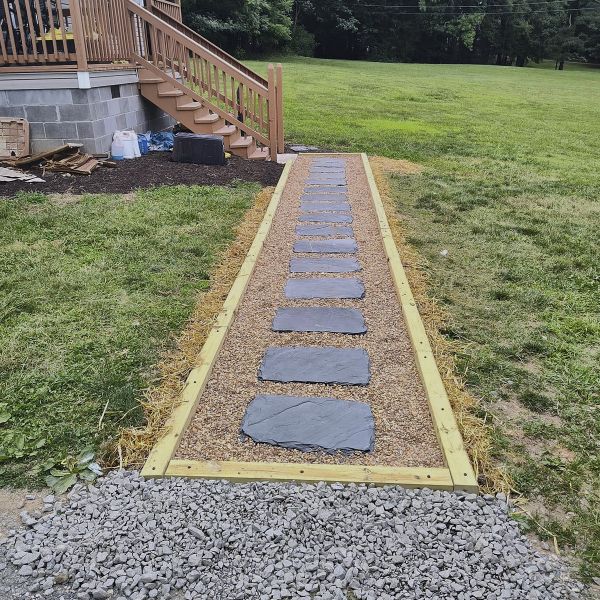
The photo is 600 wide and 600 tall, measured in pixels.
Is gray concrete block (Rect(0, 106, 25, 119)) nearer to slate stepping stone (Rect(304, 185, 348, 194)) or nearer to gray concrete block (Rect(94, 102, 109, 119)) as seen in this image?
gray concrete block (Rect(94, 102, 109, 119))

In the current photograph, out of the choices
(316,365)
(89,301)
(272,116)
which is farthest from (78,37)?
(316,365)

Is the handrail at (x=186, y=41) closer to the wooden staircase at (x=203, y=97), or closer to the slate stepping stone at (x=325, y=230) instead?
the wooden staircase at (x=203, y=97)

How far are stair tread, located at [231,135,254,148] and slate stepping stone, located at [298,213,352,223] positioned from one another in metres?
3.22

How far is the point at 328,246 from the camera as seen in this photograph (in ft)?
18.1

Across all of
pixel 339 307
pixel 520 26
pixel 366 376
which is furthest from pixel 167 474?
pixel 520 26

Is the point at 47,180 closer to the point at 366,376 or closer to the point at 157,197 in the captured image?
the point at 157,197

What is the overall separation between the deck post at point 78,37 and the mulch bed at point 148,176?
139 centimetres

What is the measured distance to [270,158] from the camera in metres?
9.45

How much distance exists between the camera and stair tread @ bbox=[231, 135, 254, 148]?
9227 millimetres

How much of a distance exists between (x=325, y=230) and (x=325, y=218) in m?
0.48

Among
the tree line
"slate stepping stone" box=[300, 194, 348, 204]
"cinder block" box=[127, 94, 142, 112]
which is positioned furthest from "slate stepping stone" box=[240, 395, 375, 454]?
the tree line

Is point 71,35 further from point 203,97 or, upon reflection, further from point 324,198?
point 324,198

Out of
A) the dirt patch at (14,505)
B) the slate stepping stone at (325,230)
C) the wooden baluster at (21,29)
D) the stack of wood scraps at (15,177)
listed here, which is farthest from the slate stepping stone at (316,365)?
the wooden baluster at (21,29)

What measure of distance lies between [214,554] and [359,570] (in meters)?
0.52
